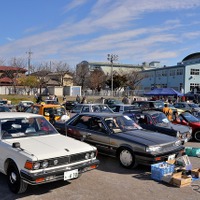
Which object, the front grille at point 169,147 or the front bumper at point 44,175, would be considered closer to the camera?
the front bumper at point 44,175

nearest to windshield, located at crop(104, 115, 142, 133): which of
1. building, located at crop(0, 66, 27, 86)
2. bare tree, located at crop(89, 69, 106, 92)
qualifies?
building, located at crop(0, 66, 27, 86)

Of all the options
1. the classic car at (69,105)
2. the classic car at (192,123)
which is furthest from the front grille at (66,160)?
the classic car at (69,105)

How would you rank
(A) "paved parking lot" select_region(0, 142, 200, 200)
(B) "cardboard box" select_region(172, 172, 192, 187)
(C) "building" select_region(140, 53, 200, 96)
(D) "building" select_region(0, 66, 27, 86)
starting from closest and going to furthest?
(A) "paved parking lot" select_region(0, 142, 200, 200)
(B) "cardboard box" select_region(172, 172, 192, 187)
(D) "building" select_region(0, 66, 27, 86)
(C) "building" select_region(140, 53, 200, 96)

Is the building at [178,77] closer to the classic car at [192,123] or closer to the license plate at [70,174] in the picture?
the classic car at [192,123]

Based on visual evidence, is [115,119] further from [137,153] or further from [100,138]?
[137,153]

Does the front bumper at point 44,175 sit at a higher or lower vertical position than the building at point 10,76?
lower

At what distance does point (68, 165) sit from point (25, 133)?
138 centimetres


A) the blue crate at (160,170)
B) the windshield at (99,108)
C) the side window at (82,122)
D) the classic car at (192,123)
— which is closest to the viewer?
the blue crate at (160,170)

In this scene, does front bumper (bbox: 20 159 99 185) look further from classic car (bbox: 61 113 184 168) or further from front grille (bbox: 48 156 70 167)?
classic car (bbox: 61 113 184 168)

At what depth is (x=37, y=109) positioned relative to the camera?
487 inches

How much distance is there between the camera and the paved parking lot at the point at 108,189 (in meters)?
5.09

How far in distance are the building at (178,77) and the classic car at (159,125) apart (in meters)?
42.0

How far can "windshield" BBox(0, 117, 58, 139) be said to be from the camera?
579 cm

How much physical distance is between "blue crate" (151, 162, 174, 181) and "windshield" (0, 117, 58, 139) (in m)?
2.51
